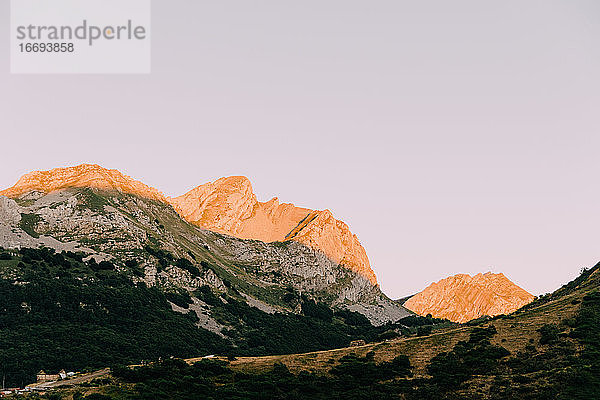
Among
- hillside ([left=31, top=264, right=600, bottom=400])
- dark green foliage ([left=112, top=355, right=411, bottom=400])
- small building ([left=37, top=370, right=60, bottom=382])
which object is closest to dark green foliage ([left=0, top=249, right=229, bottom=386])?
small building ([left=37, top=370, right=60, bottom=382])

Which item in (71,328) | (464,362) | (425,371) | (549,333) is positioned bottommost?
(425,371)

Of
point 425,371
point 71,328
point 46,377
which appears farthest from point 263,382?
point 71,328

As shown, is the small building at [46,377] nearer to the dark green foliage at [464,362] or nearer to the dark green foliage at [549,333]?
the dark green foliage at [464,362]

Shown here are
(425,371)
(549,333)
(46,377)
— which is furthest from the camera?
(46,377)

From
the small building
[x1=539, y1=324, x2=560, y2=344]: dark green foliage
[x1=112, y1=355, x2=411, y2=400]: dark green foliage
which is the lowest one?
the small building

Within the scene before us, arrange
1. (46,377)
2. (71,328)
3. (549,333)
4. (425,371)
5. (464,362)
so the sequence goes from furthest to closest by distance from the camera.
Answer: (71,328)
(46,377)
(549,333)
(425,371)
(464,362)

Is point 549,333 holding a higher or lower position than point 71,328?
higher

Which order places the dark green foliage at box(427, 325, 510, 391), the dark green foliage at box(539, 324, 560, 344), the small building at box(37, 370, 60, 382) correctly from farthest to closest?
the small building at box(37, 370, 60, 382)
the dark green foliage at box(539, 324, 560, 344)
the dark green foliage at box(427, 325, 510, 391)

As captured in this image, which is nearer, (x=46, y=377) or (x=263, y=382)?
(x=263, y=382)

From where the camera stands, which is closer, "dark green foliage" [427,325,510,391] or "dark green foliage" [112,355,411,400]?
"dark green foliage" [112,355,411,400]

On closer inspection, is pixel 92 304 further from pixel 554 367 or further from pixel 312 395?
pixel 554 367

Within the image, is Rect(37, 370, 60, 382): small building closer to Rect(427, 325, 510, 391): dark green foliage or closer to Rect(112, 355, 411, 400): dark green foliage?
Rect(112, 355, 411, 400): dark green foliage

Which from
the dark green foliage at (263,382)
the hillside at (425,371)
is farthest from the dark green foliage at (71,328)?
the hillside at (425,371)

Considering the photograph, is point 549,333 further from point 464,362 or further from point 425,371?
point 425,371
